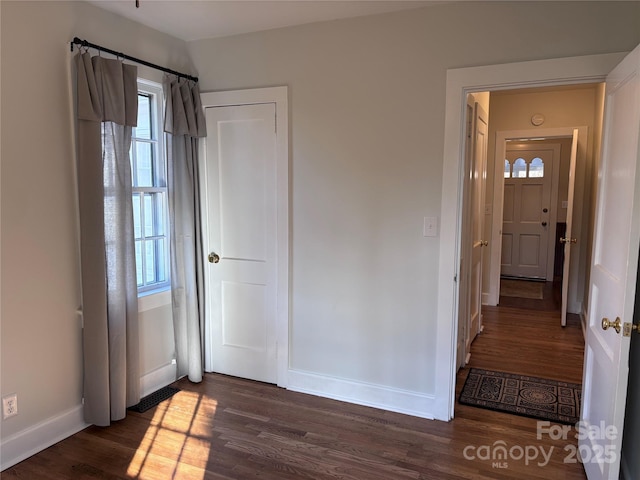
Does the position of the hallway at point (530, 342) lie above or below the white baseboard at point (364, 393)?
below

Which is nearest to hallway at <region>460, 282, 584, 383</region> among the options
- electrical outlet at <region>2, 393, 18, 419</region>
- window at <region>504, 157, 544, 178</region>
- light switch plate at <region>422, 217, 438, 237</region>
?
light switch plate at <region>422, 217, 438, 237</region>

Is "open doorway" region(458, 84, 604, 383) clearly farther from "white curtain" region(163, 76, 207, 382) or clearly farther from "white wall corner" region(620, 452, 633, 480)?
"white curtain" region(163, 76, 207, 382)

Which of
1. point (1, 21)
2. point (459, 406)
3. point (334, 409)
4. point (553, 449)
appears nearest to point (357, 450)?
point (334, 409)

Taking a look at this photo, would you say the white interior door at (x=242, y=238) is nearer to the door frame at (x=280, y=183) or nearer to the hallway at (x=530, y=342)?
the door frame at (x=280, y=183)

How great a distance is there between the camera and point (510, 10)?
254 centimetres

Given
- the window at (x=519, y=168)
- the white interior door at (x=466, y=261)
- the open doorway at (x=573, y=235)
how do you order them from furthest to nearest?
the window at (x=519, y=168), the open doorway at (x=573, y=235), the white interior door at (x=466, y=261)

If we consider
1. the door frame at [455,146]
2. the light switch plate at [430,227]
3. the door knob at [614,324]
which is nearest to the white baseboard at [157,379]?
the door frame at [455,146]

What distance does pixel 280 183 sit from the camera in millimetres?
3244

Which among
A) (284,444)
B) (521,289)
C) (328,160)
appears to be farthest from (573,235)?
(284,444)

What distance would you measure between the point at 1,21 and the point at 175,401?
2478 millimetres

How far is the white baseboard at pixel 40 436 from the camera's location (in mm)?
2383

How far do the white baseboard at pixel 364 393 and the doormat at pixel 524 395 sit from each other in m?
0.39

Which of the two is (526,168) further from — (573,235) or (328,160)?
(328,160)

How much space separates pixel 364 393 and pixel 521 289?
457 centimetres
